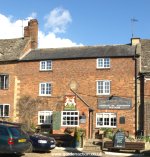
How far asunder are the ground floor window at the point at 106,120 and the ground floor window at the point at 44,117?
5014 millimetres

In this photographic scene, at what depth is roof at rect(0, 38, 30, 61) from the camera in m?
41.4

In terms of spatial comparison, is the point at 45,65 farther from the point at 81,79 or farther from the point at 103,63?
the point at 103,63

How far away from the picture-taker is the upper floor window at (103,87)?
38219mm

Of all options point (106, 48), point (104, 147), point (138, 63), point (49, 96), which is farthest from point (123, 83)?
point (104, 147)

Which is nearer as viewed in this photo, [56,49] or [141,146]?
[141,146]

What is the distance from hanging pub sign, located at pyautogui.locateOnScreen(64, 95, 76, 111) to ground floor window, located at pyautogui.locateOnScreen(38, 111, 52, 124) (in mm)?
2336

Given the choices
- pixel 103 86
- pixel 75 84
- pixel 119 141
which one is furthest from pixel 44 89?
pixel 119 141

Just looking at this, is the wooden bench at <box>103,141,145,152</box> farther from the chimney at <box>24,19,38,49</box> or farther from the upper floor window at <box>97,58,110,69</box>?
the chimney at <box>24,19,38,49</box>

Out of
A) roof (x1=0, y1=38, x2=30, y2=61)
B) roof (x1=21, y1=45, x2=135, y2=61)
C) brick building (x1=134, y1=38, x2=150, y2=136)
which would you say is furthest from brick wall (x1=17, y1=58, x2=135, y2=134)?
roof (x1=0, y1=38, x2=30, y2=61)

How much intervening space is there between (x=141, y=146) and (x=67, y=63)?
1511 centimetres

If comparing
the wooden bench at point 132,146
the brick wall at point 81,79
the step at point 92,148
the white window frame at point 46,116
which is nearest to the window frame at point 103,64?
the brick wall at point 81,79

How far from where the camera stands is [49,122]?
3875 centimetres

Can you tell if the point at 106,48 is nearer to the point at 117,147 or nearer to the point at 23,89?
the point at 23,89

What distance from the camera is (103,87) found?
38344 mm
